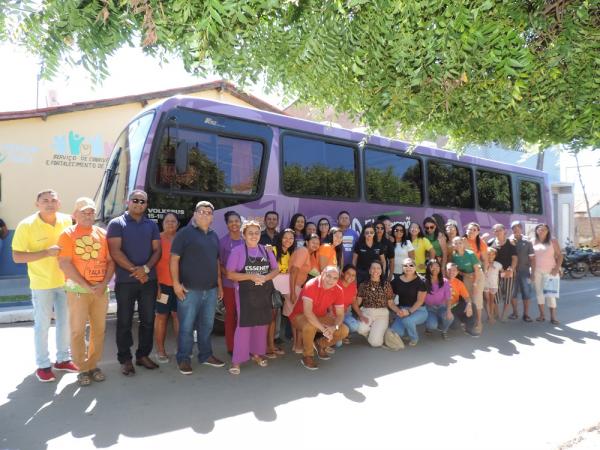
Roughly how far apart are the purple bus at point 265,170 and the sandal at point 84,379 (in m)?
2.01

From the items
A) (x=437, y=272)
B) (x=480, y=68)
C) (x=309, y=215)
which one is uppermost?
(x=480, y=68)

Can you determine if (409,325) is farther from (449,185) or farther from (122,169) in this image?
(122,169)

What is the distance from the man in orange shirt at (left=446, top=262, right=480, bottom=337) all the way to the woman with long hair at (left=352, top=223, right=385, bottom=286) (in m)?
1.11

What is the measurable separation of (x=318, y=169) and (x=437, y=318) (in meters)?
3.07

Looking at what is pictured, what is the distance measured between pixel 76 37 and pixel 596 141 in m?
4.52

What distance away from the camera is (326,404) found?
3.86m

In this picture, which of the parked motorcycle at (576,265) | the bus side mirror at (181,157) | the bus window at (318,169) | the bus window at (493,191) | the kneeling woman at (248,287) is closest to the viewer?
the kneeling woman at (248,287)

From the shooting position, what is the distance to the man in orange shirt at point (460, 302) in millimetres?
6500

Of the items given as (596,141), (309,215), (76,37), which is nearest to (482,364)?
(596,141)

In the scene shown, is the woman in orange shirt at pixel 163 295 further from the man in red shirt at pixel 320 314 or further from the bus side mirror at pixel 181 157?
the man in red shirt at pixel 320 314

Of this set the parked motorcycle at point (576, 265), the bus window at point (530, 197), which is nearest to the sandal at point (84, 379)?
the bus window at point (530, 197)

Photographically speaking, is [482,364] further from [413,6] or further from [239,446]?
[413,6]

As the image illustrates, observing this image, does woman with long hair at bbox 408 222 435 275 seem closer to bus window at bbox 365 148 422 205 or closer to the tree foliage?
bus window at bbox 365 148 422 205

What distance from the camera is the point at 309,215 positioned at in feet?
22.3
